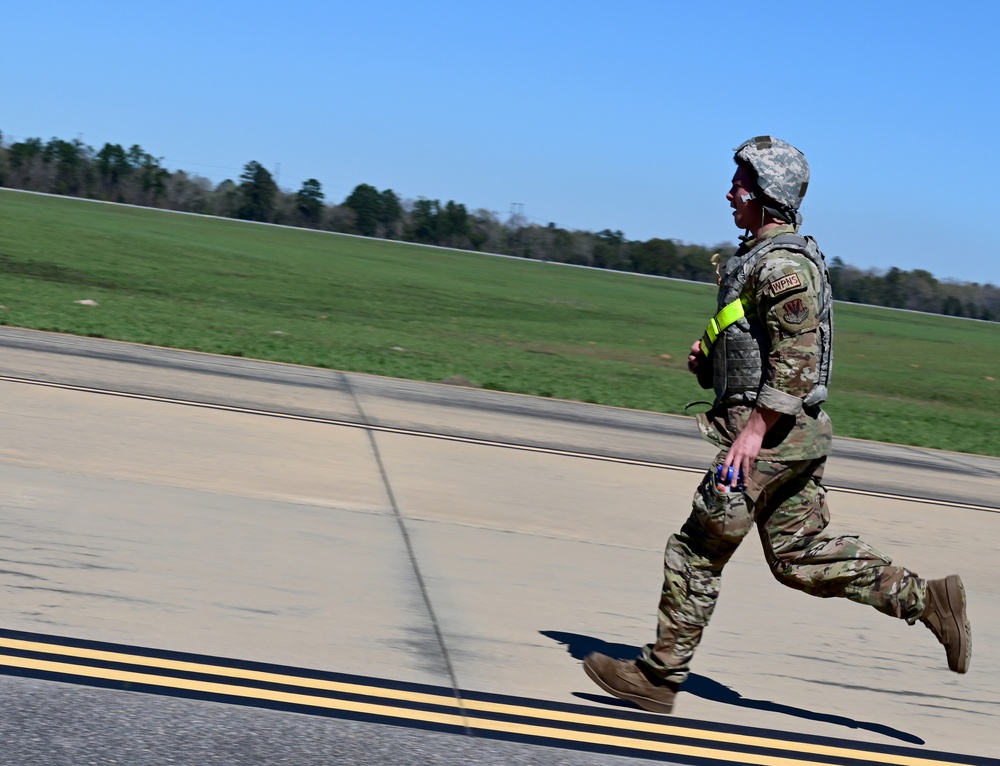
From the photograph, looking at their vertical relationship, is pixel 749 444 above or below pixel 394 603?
above

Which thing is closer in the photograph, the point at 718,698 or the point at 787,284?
the point at 787,284

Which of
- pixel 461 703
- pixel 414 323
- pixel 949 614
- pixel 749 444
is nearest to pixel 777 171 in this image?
pixel 749 444

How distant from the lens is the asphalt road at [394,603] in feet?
14.0

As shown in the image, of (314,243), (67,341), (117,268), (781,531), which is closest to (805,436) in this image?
(781,531)

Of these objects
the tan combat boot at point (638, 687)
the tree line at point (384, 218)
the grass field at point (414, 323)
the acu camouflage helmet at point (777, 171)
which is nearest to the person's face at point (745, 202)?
the acu camouflage helmet at point (777, 171)

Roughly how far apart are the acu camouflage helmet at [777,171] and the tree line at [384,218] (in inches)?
3063

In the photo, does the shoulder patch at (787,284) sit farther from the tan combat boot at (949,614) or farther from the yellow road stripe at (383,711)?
the yellow road stripe at (383,711)

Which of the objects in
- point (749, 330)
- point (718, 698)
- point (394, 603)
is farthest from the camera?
point (394, 603)

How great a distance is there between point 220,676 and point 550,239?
8591 centimetres

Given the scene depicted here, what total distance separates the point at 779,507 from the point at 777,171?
3.93 feet

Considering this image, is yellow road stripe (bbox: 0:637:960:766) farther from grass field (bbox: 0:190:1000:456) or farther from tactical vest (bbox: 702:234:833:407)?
grass field (bbox: 0:190:1000:456)

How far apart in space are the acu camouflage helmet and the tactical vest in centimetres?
14

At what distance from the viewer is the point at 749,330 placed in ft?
15.3

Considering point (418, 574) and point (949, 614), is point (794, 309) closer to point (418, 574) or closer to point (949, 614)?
point (949, 614)
